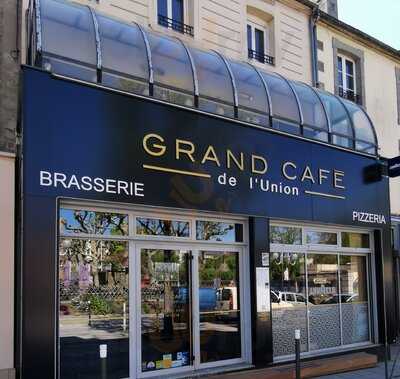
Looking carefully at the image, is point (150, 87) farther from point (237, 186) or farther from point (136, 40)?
point (237, 186)

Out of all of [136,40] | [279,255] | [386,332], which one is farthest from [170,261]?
[386,332]

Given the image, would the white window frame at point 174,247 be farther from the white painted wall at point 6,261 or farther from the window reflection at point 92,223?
the white painted wall at point 6,261

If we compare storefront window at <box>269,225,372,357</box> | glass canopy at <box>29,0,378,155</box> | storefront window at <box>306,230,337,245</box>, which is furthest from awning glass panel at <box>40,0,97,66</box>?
storefront window at <box>306,230,337,245</box>

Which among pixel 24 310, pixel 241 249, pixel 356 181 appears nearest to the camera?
pixel 24 310

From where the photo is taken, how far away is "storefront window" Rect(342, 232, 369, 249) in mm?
12908

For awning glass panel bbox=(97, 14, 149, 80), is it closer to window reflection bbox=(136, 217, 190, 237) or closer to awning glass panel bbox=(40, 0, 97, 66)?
awning glass panel bbox=(40, 0, 97, 66)

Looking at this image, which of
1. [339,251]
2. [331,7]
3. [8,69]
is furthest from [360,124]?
[8,69]

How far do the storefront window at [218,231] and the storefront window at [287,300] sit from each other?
41.5 inches

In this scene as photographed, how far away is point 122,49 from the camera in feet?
31.7

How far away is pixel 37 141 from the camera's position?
7922 millimetres

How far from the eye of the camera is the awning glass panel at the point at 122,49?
9453 mm

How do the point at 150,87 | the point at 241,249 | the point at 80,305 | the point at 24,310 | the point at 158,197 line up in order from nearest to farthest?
the point at 24,310 < the point at 80,305 < the point at 158,197 < the point at 150,87 < the point at 241,249

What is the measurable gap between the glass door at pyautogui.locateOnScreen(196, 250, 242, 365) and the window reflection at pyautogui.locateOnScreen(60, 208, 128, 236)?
1.67 meters

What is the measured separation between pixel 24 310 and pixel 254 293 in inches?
169
